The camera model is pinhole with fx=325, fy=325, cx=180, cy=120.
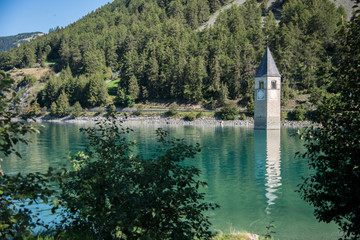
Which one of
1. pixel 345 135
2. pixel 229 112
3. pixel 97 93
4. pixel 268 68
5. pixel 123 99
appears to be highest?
pixel 268 68

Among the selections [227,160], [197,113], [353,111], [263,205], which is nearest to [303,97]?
[197,113]

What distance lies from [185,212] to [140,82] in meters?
82.2

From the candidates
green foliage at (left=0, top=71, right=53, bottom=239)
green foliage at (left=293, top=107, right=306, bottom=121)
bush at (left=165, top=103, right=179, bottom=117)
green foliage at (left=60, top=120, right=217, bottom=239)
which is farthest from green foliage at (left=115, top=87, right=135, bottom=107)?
green foliage at (left=0, top=71, right=53, bottom=239)

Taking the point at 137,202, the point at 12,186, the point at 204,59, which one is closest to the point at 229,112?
the point at 204,59

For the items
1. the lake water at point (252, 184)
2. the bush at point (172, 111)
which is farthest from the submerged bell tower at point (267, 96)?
the lake water at point (252, 184)

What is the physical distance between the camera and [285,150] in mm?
28484

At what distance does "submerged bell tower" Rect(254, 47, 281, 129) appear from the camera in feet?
174

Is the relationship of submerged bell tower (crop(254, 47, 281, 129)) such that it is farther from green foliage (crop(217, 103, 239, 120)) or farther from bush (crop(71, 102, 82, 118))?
bush (crop(71, 102, 82, 118))

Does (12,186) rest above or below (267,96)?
below

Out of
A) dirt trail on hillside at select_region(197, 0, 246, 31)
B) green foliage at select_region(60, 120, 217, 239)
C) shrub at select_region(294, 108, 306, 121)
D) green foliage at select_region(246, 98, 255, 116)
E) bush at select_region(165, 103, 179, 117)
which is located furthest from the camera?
dirt trail on hillside at select_region(197, 0, 246, 31)

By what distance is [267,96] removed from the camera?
5341 centimetres

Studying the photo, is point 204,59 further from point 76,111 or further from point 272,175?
point 272,175

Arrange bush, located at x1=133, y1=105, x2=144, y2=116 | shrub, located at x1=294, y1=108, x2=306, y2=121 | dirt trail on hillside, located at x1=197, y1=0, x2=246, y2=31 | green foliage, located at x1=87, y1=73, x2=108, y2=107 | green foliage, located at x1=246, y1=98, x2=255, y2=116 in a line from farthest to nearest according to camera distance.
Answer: dirt trail on hillside, located at x1=197, y1=0, x2=246, y2=31 → green foliage, located at x1=87, y1=73, x2=108, y2=107 → bush, located at x1=133, y1=105, x2=144, y2=116 → green foliage, located at x1=246, y1=98, x2=255, y2=116 → shrub, located at x1=294, y1=108, x2=306, y2=121

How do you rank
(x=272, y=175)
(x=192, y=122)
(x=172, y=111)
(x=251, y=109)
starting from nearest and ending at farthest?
1. (x=272, y=175)
2. (x=251, y=109)
3. (x=192, y=122)
4. (x=172, y=111)
